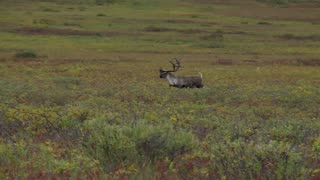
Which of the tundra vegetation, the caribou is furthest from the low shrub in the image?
the caribou

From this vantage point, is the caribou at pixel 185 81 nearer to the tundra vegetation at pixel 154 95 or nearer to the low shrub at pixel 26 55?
the tundra vegetation at pixel 154 95

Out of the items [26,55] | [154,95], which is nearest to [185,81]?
[154,95]

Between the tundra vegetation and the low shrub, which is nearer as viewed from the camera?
the tundra vegetation

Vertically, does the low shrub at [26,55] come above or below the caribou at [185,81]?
below

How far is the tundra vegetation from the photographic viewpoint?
7.52m

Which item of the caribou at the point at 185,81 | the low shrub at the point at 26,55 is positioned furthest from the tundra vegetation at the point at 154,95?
the caribou at the point at 185,81

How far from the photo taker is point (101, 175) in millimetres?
7062

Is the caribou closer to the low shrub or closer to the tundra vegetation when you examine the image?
the tundra vegetation

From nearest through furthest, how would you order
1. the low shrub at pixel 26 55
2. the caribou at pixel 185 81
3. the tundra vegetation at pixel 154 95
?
the tundra vegetation at pixel 154 95, the caribou at pixel 185 81, the low shrub at pixel 26 55

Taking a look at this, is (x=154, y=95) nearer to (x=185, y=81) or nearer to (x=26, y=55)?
(x=185, y=81)

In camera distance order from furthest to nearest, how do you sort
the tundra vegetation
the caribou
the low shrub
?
the low shrub → the caribou → the tundra vegetation

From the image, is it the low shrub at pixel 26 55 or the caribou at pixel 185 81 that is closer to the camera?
the caribou at pixel 185 81

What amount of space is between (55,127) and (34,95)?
8782mm

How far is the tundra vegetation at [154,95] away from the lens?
24.7ft
